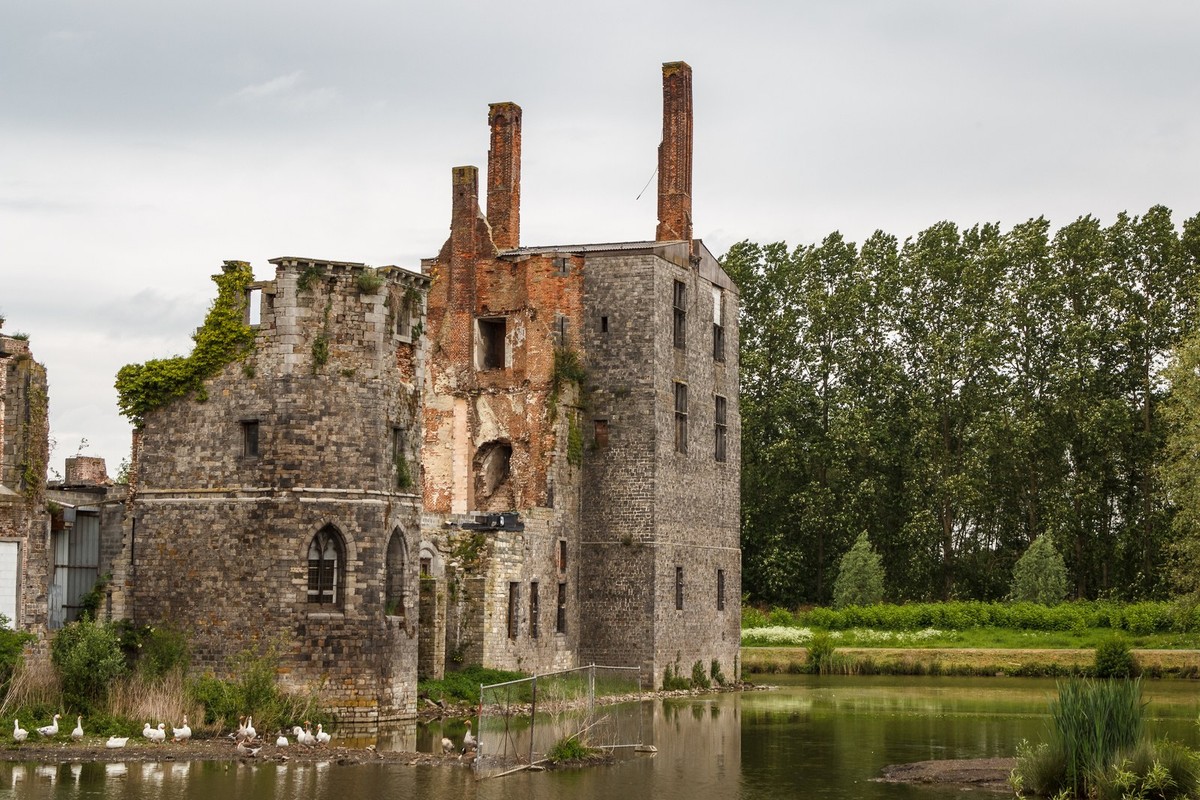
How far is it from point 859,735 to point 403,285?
46.8ft

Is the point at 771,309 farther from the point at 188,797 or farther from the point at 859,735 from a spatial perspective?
the point at 188,797

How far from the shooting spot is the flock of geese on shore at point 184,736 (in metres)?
30.7

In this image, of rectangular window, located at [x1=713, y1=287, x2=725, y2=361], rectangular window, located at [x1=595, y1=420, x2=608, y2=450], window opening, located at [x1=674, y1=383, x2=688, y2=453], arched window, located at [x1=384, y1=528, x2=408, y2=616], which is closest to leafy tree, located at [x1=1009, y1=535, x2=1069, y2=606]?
rectangular window, located at [x1=713, y1=287, x2=725, y2=361]

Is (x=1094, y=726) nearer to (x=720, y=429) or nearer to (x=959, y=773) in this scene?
(x=959, y=773)

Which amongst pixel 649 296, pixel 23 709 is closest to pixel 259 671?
Result: pixel 23 709

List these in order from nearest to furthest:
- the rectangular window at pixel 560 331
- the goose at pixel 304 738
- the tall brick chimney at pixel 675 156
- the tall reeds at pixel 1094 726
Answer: the tall reeds at pixel 1094 726 < the goose at pixel 304 738 < the rectangular window at pixel 560 331 < the tall brick chimney at pixel 675 156

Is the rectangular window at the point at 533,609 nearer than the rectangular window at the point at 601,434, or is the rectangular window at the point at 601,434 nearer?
the rectangular window at the point at 533,609

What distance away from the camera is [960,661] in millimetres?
59656

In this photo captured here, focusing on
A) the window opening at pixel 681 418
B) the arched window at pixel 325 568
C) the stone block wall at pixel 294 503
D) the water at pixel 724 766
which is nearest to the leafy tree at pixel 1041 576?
the water at pixel 724 766

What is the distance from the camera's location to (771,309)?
8019 cm

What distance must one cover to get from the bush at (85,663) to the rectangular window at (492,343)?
18.7 meters

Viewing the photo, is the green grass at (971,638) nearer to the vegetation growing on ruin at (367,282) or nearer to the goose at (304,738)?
the vegetation growing on ruin at (367,282)

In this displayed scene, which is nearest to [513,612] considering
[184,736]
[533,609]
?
[533,609]

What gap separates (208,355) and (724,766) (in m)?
14.8
